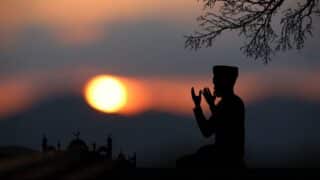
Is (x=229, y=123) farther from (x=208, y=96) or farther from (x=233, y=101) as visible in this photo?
(x=208, y=96)

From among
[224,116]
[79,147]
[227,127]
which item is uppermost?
[224,116]

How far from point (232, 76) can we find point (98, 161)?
210 cm

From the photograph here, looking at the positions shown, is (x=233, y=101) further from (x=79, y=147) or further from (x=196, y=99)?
(x=79, y=147)

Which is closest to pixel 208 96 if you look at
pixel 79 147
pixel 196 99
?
pixel 196 99

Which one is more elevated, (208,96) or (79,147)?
(208,96)

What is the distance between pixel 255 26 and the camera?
1190 centimetres

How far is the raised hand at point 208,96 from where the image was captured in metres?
8.32

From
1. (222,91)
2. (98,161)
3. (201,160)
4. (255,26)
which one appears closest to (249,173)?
(201,160)

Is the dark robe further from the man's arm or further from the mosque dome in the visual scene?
the mosque dome

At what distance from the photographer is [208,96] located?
834 centimetres

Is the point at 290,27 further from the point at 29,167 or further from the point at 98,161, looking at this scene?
the point at 29,167

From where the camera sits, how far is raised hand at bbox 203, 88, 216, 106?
832 cm

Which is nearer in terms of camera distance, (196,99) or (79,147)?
(196,99)

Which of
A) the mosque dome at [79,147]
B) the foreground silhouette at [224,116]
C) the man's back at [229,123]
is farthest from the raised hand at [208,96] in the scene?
the mosque dome at [79,147]
